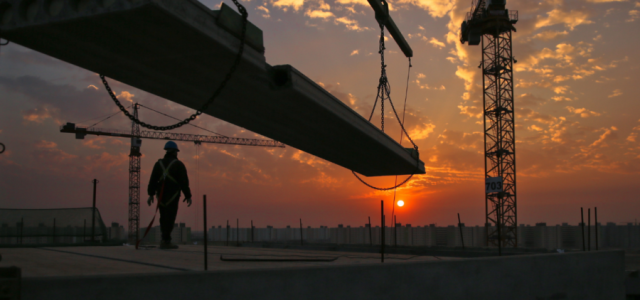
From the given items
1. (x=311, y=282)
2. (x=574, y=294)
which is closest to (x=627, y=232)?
(x=574, y=294)

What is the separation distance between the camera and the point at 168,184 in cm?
1038

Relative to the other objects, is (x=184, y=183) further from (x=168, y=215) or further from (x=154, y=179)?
(x=168, y=215)

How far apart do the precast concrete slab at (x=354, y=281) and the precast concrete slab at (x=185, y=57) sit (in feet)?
11.1

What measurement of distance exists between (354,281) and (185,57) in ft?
15.8

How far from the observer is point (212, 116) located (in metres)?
10.6

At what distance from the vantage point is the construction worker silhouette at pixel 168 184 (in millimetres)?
10266

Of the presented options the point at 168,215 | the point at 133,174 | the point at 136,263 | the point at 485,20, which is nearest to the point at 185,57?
the point at 136,263

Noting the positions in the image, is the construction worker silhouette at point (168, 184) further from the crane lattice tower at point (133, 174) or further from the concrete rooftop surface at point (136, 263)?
the crane lattice tower at point (133, 174)

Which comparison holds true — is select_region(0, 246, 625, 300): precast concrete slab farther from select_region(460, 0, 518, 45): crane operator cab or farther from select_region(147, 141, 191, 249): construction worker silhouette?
select_region(460, 0, 518, 45): crane operator cab

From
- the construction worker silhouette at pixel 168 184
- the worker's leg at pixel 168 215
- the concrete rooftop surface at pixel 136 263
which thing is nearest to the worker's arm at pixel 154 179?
the construction worker silhouette at pixel 168 184

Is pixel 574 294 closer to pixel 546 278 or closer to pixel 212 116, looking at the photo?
pixel 546 278

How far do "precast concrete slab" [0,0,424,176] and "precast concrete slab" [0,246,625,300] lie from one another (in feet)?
11.1

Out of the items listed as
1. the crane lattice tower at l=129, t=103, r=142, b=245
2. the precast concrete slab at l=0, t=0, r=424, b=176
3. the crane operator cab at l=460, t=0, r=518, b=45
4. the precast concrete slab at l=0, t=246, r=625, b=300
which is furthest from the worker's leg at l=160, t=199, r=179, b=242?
the crane lattice tower at l=129, t=103, r=142, b=245

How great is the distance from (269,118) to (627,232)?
76454mm
